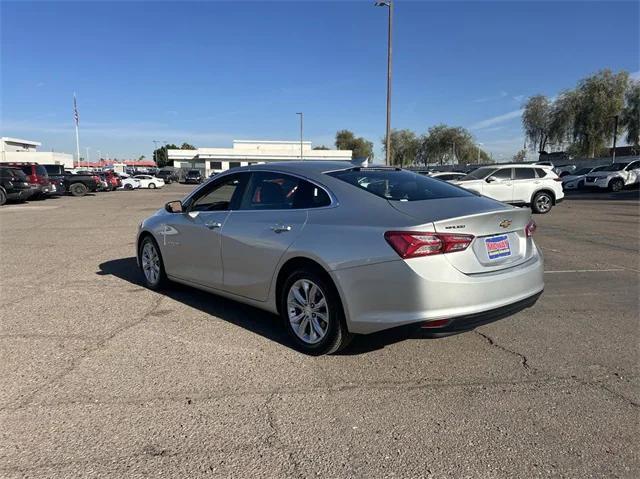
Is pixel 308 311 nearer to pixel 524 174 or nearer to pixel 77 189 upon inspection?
pixel 524 174

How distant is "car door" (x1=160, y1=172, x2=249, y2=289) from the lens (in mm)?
5137

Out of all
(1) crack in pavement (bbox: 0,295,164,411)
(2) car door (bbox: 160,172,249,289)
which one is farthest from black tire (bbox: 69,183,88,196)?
(1) crack in pavement (bbox: 0,295,164,411)

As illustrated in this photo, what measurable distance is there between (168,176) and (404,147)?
4489cm

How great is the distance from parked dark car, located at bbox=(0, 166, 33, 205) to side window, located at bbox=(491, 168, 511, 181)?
20.0 meters

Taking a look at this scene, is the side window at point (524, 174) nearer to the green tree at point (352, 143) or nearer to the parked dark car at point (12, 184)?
the parked dark car at point (12, 184)

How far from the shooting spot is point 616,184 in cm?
2989

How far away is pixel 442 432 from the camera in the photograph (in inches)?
119

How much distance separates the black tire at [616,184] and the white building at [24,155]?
66.8 m

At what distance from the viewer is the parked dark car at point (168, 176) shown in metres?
66.8

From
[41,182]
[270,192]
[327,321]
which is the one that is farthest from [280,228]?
[41,182]

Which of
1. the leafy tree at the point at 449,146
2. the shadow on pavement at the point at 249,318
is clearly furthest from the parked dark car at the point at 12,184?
the leafy tree at the point at 449,146

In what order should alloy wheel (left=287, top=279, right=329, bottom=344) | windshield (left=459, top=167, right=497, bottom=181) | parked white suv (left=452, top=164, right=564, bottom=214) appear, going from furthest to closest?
windshield (left=459, top=167, right=497, bottom=181)
parked white suv (left=452, top=164, right=564, bottom=214)
alloy wheel (left=287, top=279, right=329, bottom=344)

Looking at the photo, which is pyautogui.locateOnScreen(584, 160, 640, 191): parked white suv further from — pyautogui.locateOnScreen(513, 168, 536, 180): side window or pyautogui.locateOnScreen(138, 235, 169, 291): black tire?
pyautogui.locateOnScreen(138, 235, 169, 291): black tire

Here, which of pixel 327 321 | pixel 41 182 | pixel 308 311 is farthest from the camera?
pixel 41 182
